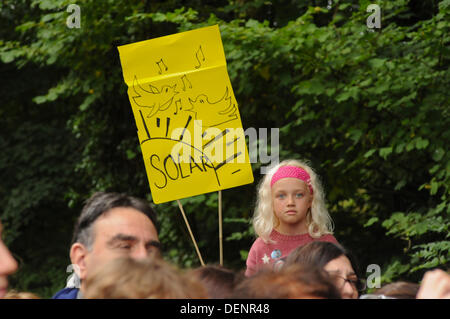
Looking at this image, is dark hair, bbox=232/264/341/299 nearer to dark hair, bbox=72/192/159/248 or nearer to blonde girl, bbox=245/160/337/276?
dark hair, bbox=72/192/159/248

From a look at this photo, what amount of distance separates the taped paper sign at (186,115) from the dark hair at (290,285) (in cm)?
239

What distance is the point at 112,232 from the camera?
2121 mm

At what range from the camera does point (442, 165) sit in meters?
5.07

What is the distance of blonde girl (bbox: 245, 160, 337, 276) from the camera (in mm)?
3711

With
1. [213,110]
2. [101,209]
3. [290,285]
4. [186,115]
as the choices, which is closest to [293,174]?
[213,110]

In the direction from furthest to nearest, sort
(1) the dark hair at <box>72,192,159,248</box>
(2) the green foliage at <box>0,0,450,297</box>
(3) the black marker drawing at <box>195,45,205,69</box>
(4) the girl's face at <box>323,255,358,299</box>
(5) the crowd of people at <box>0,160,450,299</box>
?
(2) the green foliage at <box>0,0,450,297</box> → (3) the black marker drawing at <box>195,45,205,69</box> → (1) the dark hair at <box>72,192,159,248</box> → (4) the girl's face at <box>323,255,358,299</box> → (5) the crowd of people at <box>0,160,450,299</box>

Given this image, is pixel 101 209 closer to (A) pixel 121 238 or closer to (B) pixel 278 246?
(A) pixel 121 238

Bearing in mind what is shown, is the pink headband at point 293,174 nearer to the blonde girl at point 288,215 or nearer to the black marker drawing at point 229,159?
the blonde girl at point 288,215

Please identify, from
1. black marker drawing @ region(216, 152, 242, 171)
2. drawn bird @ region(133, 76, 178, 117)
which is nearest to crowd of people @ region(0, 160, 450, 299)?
black marker drawing @ region(216, 152, 242, 171)

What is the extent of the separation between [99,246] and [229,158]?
1.92 m

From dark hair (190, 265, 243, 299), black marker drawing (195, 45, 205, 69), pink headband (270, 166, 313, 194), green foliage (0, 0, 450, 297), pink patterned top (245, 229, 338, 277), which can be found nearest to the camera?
dark hair (190, 265, 243, 299)

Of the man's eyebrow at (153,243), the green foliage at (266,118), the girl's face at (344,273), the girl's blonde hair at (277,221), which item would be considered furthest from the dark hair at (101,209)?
the green foliage at (266,118)

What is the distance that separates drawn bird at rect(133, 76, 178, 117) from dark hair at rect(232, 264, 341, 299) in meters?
2.59

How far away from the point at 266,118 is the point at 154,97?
9.97 ft
